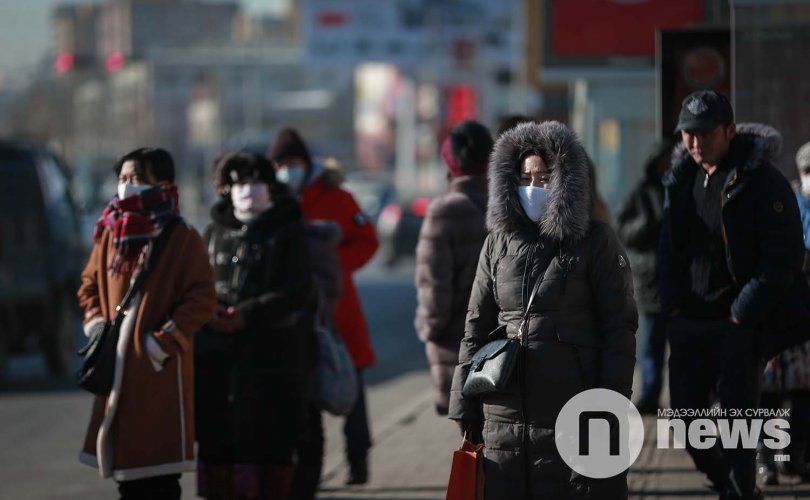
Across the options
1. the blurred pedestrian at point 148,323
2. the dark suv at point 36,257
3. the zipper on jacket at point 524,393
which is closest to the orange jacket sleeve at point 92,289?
the blurred pedestrian at point 148,323

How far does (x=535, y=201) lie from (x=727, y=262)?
1.34 metres

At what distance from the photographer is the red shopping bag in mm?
5324

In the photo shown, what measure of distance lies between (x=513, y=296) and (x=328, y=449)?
558 centimetres

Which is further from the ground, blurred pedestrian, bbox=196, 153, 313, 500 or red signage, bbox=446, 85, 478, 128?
red signage, bbox=446, 85, 478, 128

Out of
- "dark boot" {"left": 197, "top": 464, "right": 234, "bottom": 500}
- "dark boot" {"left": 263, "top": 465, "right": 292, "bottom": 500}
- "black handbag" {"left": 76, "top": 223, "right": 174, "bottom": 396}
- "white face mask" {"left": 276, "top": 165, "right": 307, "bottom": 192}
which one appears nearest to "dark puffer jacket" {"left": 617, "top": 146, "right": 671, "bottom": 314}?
"white face mask" {"left": 276, "top": 165, "right": 307, "bottom": 192}

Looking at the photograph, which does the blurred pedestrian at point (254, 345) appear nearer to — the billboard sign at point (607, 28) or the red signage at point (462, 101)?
the billboard sign at point (607, 28)

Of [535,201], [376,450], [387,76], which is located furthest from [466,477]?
[387,76]

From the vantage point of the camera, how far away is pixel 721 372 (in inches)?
259

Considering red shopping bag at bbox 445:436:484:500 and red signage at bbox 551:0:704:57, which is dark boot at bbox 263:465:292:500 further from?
red signage at bbox 551:0:704:57

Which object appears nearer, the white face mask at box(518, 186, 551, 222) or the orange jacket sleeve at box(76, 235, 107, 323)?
the white face mask at box(518, 186, 551, 222)

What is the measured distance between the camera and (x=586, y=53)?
12.5m

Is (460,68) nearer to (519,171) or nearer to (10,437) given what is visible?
(10,437)

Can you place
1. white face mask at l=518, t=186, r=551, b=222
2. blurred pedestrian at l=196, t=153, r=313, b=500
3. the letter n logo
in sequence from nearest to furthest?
the letter n logo → white face mask at l=518, t=186, r=551, b=222 → blurred pedestrian at l=196, t=153, r=313, b=500

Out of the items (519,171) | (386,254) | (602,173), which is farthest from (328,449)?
(386,254)
